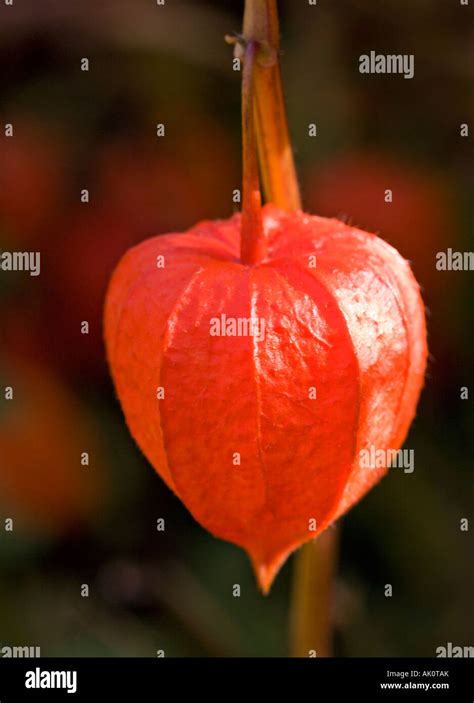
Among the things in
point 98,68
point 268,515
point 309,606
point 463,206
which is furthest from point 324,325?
point 98,68

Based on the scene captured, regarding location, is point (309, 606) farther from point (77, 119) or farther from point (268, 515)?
point (77, 119)

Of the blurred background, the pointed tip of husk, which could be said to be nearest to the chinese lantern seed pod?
the pointed tip of husk

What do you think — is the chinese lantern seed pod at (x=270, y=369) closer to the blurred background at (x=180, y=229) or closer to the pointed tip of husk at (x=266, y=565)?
the pointed tip of husk at (x=266, y=565)

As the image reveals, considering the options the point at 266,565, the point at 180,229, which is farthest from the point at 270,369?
the point at 180,229

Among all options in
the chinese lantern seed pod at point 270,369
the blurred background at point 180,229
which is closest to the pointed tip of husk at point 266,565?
the chinese lantern seed pod at point 270,369

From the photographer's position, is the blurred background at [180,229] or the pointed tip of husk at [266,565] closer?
the pointed tip of husk at [266,565]

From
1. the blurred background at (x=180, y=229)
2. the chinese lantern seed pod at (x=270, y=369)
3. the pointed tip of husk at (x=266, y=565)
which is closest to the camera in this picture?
the chinese lantern seed pod at (x=270, y=369)

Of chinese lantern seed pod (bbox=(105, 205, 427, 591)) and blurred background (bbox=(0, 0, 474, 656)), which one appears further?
blurred background (bbox=(0, 0, 474, 656))

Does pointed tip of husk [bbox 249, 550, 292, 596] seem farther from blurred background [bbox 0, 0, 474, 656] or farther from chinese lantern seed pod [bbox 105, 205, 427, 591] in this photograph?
blurred background [bbox 0, 0, 474, 656]
